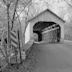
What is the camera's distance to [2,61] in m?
4.64

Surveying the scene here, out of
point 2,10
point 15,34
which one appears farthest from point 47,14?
point 15,34

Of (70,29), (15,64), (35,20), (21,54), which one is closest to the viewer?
(15,64)

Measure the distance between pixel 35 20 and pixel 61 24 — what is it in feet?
11.8

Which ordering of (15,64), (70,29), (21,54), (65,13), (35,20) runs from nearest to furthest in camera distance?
(15,64) < (21,54) < (35,20) < (70,29) < (65,13)

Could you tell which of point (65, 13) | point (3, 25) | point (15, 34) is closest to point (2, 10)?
point (3, 25)

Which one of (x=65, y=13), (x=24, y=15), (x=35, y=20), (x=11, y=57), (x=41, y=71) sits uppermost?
(x=65, y=13)

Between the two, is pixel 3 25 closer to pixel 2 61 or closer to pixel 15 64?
pixel 2 61

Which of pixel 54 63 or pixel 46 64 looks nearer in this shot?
pixel 46 64

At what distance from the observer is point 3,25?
29.2 feet

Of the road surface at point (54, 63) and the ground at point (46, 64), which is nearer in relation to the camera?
the ground at point (46, 64)

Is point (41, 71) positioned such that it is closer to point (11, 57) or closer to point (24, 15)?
point (11, 57)

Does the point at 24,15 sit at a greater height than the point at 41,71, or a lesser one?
greater

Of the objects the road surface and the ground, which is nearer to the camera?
the ground

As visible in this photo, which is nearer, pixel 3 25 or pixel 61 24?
pixel 3 25
